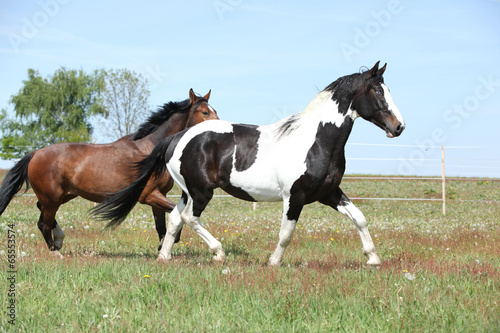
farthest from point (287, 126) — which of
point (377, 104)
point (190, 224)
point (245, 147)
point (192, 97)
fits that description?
point (192, 97)

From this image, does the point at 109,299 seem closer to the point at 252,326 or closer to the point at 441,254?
the point at 252,326

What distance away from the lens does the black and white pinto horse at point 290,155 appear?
5.53 metres

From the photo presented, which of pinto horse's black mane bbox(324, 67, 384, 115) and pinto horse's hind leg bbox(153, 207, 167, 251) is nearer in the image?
pinto horse's black mane bbox(324, 67, 384, 115)

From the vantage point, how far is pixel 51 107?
52.7 metres

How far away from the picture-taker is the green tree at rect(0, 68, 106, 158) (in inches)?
2040

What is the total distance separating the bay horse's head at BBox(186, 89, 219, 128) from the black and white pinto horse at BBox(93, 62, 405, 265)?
1.25 meters

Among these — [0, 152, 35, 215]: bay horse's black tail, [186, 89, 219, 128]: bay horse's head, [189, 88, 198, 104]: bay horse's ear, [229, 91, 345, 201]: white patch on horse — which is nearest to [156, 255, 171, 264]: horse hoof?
[229, 91, 345, 201]: white patch on horse

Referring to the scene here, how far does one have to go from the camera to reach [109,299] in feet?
13.3

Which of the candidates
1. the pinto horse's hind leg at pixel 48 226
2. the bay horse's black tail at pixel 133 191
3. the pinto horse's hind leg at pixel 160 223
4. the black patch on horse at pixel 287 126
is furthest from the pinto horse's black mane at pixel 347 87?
the pinto horse's hind leg at pixel 48 226

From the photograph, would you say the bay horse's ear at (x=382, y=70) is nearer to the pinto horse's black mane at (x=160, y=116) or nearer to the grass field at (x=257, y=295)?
the grass field at (x=257, y=295)

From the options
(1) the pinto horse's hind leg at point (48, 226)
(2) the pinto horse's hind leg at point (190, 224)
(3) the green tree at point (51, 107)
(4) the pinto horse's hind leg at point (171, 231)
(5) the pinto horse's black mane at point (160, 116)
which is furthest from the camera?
(3) the green tree at point (51, 107)

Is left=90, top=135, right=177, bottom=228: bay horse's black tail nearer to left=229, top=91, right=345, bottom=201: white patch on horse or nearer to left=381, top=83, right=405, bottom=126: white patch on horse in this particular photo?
left=229, top=91, right=345, bottom=201: white patch on horse

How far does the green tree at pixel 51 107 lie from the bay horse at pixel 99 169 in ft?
150

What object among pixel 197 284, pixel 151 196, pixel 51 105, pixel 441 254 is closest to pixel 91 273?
pixel 197 284
